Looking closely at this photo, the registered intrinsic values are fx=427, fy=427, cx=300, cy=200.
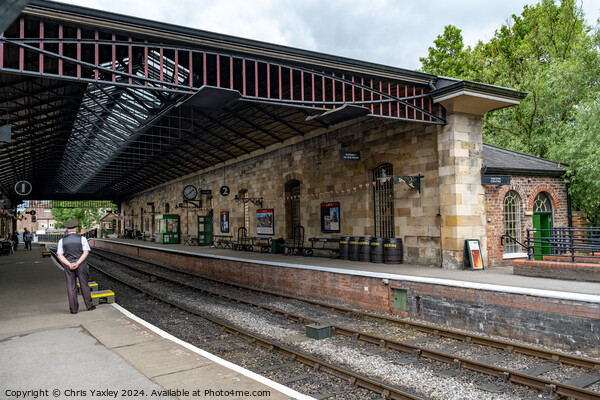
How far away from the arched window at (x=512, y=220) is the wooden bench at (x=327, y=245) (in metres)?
5.47

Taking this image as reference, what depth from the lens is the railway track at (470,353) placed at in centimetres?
544

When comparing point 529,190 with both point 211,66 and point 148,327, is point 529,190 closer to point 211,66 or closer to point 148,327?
point 211,66

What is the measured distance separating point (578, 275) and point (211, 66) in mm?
10892

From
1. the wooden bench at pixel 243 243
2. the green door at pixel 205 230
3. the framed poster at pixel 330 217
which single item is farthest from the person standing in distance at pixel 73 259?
the green door at pixel 205 230

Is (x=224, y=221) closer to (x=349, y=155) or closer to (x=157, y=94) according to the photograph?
(x=157, y=94)

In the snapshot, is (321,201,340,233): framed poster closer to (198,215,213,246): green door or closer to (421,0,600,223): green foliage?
(421,0,600,223): green foliage

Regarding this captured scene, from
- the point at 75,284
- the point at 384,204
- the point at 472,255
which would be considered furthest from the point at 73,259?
the point at 384,204

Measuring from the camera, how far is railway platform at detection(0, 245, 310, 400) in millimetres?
4145

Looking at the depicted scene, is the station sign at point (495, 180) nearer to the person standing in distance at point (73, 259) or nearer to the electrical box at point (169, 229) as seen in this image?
the person standing in distance at point (73, 259)

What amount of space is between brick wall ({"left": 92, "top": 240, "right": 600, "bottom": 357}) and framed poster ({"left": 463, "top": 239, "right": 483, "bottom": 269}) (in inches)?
108

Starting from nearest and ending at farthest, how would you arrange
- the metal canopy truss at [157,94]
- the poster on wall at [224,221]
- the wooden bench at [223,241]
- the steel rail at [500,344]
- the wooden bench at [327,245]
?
the steel rail at [500,344]
the metal canopy truss at [157,94]
the wooden bench at [327,245]
the wooden bench at [223,241]
the poster on wall at [224,221]

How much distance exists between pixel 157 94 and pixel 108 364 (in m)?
11.6

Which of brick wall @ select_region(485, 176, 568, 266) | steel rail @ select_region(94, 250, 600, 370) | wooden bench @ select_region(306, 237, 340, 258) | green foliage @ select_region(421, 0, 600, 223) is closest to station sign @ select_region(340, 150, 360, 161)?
wooden bench @ select_region(306, 237, 340, 258)

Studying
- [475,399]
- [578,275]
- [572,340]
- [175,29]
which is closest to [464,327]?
[572,340]
